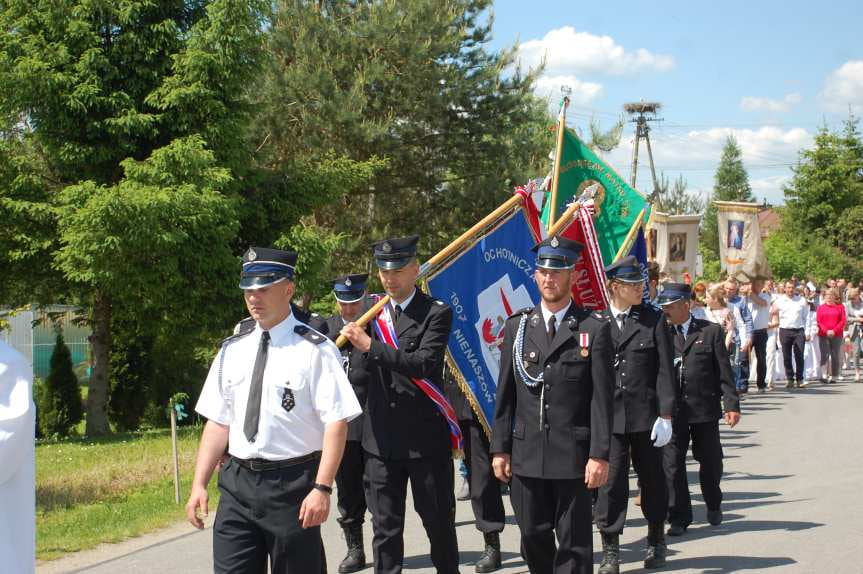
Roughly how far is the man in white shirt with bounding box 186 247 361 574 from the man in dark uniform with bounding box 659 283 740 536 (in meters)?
4.49

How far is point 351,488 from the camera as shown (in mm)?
7605

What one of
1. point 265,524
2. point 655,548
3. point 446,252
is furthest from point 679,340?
point 265,524

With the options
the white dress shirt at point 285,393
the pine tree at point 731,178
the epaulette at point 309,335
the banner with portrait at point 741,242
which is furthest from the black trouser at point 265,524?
the pine tree at point 731,178

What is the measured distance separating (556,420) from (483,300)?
2.32 metres

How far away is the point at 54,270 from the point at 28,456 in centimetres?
1810

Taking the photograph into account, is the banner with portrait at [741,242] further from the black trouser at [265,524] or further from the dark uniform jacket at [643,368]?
the black trouser at [265,524]

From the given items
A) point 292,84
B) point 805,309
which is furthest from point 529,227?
point 292,84

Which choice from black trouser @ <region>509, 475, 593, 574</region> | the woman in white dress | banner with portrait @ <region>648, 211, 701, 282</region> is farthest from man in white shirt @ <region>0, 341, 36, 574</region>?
the woman in white dress

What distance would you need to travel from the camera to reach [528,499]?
5750 mm

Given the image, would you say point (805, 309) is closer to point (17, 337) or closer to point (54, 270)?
point (54, 270)

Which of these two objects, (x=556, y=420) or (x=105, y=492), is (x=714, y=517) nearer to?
(x=556, y=420)

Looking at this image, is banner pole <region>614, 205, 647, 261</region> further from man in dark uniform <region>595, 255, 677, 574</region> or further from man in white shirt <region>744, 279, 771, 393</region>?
man in white shirt <region>744, 279, 771, 393</region>

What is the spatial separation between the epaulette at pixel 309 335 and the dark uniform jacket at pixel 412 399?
1.37 m

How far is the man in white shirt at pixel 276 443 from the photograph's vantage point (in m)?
4.48
